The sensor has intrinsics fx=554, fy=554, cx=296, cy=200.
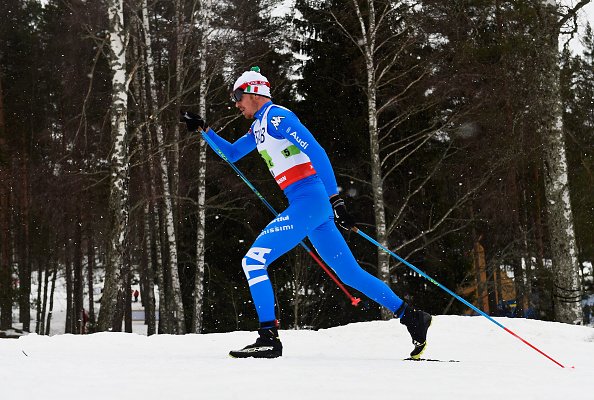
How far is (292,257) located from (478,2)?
9.35 meters

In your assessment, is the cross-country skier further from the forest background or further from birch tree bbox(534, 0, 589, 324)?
birch tree bbox(534, 0, 589, 324)

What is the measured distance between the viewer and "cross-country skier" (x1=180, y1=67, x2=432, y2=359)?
12.7ft

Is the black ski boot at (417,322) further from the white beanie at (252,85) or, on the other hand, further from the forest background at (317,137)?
the forest background at (317,137)

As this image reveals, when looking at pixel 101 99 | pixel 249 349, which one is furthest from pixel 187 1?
pixel 249 349

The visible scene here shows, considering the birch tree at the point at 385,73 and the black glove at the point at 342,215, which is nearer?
the black glove at the point at 342,215

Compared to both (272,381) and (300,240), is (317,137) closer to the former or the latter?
(300,240)

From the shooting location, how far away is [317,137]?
56.0 ft

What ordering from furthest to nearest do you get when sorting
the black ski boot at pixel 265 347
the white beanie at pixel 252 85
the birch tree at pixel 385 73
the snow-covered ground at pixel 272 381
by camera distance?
the birch tree at pixel 385 73 < the white beanie at pixel 252 85 < the black ski boot at pixel 265 347 < the snow-covered ground at pixel 272 381

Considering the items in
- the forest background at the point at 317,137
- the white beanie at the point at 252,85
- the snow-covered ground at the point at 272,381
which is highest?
the forest background at the point at 317,137

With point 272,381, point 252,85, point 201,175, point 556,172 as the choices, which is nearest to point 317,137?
point 201,175

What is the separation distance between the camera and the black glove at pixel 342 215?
3824mm

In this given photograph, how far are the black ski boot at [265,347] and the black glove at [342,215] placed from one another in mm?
860

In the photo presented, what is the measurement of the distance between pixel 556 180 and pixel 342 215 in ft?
23.9

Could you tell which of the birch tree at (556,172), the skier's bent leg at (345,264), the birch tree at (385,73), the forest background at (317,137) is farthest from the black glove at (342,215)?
the birch tree at (385,73)
